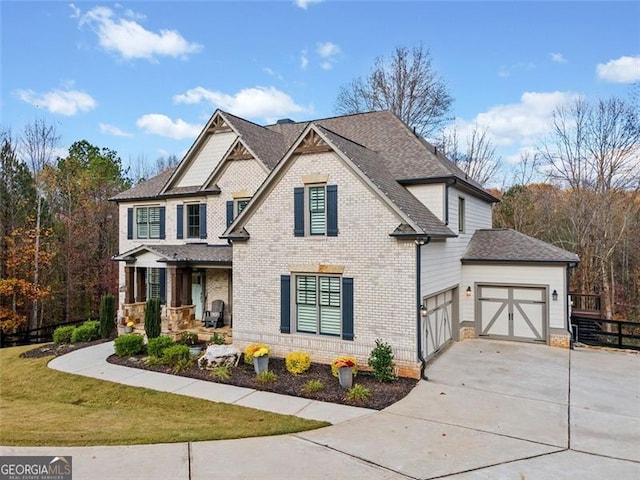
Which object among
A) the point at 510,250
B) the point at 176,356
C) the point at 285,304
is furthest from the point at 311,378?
the point at 510,250

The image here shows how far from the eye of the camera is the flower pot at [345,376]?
968 centimetres

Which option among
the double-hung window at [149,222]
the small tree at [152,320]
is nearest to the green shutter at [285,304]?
the small tree at [152,320]

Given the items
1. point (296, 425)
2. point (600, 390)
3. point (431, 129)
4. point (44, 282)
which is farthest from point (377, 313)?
point (44, 282)

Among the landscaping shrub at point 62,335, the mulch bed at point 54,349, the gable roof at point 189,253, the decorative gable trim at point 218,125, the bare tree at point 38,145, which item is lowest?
the mulch bed at point 54,349

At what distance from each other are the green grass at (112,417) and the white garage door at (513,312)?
31.9ft

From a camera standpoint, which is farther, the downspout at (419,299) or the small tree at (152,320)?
the small tree at (152,320)

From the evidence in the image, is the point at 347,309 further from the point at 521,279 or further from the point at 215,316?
the point at 215,316

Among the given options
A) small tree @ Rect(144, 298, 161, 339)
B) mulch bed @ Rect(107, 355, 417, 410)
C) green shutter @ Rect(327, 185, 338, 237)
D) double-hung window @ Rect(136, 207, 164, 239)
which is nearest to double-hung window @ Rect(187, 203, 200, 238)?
double-hung window @ Rect(136, 207, 164, 239)

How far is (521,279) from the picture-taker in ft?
47.0

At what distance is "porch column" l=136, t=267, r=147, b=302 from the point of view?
18.1m

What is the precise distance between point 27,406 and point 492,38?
66.4 ft

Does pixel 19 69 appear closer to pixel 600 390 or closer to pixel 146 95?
pixel 146 95

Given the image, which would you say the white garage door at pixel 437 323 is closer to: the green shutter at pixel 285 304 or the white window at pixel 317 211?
the white window at pixel 317 211

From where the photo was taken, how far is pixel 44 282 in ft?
83.5
